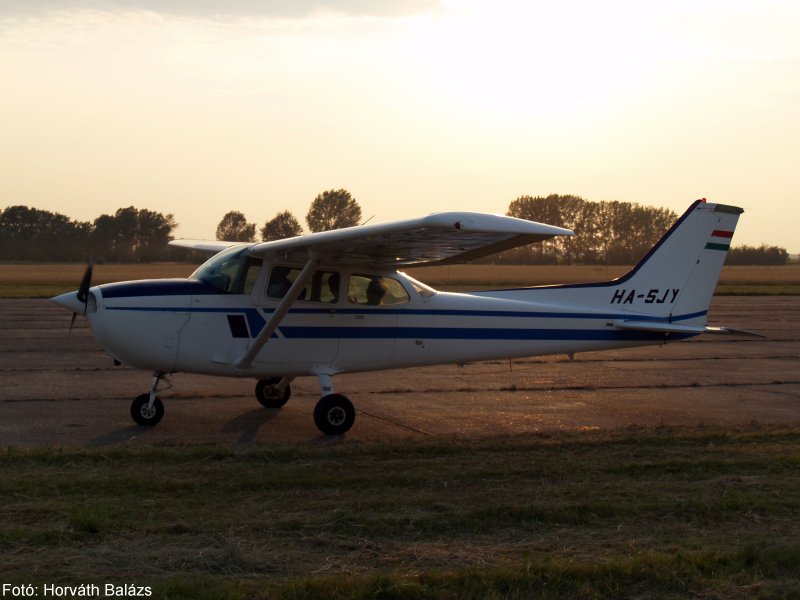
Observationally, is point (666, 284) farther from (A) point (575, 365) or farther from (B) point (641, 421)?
(A) point (575, 365)

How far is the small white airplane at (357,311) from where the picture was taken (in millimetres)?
9922

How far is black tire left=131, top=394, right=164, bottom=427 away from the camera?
34.0ft

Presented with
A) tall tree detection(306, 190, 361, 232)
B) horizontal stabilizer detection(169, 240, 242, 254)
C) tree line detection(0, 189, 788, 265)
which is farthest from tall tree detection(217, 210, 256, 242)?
horizontal stabilizer detection(169, 240, 242, 254)

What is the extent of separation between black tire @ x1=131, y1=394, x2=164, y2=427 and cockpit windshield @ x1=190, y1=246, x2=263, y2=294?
1.52 meters

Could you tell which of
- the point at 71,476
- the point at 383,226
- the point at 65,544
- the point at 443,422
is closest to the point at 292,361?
the point at 443,422

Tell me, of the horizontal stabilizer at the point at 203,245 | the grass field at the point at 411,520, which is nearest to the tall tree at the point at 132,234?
the horizontal stabilizer at the point at 203,245

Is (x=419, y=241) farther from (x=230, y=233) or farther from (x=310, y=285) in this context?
(x=230, y=233)

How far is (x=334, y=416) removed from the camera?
1011 centimetres

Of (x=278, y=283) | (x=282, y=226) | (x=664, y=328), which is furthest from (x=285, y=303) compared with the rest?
(x=282, y=226)

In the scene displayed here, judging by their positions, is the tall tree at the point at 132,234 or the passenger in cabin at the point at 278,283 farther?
the tall tree at the point at 132,234

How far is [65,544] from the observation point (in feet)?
18.6

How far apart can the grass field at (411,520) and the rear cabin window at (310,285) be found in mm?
1875

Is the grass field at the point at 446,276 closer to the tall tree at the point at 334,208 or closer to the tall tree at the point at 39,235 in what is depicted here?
the tall tree at the point at 39,235

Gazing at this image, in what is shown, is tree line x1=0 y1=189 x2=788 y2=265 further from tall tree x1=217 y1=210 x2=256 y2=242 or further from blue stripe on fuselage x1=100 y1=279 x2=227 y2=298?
blue stripe on fuselage x1=100 y1=279 x2=227 y2=298
